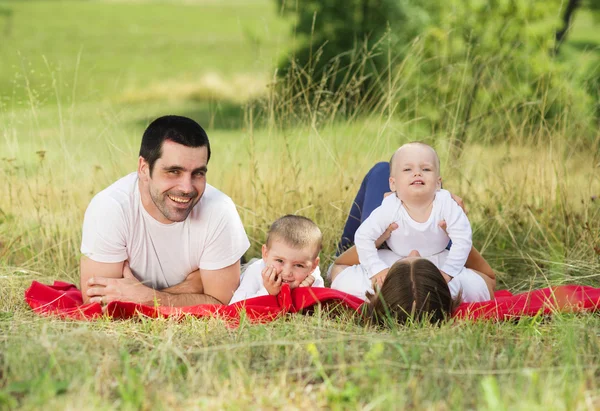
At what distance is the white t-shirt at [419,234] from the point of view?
397cm

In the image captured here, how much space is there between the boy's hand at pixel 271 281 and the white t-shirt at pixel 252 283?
129 mm

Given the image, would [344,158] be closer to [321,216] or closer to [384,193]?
[321,216]

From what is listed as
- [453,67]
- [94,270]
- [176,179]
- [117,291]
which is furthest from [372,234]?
[453,67]

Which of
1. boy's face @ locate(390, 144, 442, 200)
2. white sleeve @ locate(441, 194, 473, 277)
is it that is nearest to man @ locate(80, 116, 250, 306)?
boy's face @ locate(390, 144, 442, 200)

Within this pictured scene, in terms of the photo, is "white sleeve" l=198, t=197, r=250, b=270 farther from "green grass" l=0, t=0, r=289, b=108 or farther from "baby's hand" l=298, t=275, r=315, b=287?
"green grass" l=0, t=0, r=289, b=108

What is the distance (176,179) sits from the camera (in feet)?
12.5

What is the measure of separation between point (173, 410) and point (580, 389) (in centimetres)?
138

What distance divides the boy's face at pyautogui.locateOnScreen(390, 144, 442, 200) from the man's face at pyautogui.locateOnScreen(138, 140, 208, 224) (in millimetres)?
1042

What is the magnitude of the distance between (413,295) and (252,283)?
105 centimetres

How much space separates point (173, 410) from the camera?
101 inches

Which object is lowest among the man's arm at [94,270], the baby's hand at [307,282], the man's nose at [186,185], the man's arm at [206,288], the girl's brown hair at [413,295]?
the man's arm at [206,288]

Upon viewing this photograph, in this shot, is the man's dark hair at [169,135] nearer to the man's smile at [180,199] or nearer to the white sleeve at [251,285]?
the man's smile at [180,199]

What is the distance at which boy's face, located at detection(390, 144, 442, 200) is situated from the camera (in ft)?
13.0

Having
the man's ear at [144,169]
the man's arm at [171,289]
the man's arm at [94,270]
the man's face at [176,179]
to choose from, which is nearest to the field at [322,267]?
the man's arm at [171,289]
